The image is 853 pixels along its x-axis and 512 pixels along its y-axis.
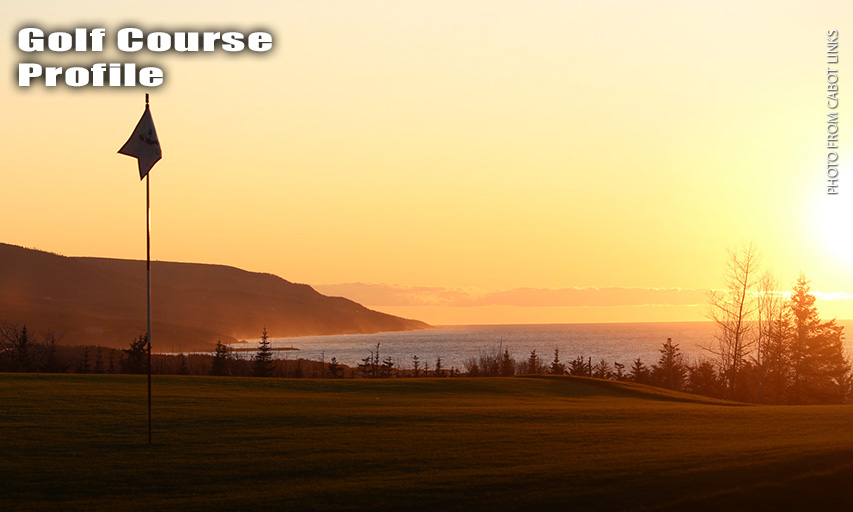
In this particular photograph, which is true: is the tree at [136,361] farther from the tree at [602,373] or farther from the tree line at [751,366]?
the tree at [602,373]

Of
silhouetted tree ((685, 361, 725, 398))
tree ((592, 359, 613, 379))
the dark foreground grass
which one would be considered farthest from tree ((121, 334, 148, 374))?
→ silhouetted tree ((685, 361, 725, 398))

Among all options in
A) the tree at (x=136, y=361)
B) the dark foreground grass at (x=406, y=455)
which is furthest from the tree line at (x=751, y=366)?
the dark foreground grass at (x=406, y=455)

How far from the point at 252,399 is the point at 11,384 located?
368 inches

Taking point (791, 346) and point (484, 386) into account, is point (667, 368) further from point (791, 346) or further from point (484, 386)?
point (484, 386)

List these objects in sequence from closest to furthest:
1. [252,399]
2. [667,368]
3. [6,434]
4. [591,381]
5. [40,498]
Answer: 1. [40,498]
2. [6,434]
3. [252,399]
4. [591,381]
5. [667,368]

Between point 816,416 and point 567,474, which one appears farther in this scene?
point 816,416

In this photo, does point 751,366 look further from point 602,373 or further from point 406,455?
point 406,455

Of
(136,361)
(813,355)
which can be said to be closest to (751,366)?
(813,355)

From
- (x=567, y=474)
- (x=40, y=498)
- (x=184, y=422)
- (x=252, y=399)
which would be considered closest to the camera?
(x=40, y=498)

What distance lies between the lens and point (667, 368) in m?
63.1

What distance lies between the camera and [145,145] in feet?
68.8

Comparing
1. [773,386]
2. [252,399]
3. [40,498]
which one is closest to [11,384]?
[252,399]

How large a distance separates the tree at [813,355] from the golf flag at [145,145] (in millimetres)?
55233

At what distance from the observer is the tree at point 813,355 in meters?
63.8
